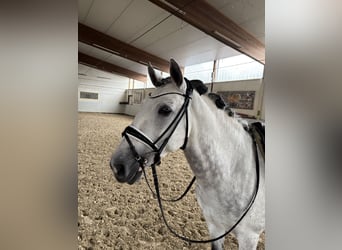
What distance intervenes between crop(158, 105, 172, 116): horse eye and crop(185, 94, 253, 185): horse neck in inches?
3.2

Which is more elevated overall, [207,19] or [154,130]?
[207,19]

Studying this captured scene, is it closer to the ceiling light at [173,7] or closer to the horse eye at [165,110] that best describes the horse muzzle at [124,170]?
the horse eye at [165,110]

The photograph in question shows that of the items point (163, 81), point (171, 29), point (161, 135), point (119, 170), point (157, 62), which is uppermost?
point (171, 29)

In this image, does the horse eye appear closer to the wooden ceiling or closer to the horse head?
the horse head

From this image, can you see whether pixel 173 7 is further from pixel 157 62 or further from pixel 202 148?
pixel 202 148

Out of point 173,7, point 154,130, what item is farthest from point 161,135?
point 173,7

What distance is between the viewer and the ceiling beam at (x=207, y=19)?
0.88 m

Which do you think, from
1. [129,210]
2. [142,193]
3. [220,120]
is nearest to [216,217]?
[220,120]

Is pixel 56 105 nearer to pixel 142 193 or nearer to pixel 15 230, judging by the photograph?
pixel 15 230

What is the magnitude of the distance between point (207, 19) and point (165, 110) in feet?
2.12

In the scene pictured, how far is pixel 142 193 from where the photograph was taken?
5.14ft

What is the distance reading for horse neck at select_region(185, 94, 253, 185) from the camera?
23.5 inches

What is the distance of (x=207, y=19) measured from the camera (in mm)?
932

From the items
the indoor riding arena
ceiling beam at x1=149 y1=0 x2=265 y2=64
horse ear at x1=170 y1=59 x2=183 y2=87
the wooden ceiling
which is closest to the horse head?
horse ear at x1=170 y1=59 x2=183 y2=87
